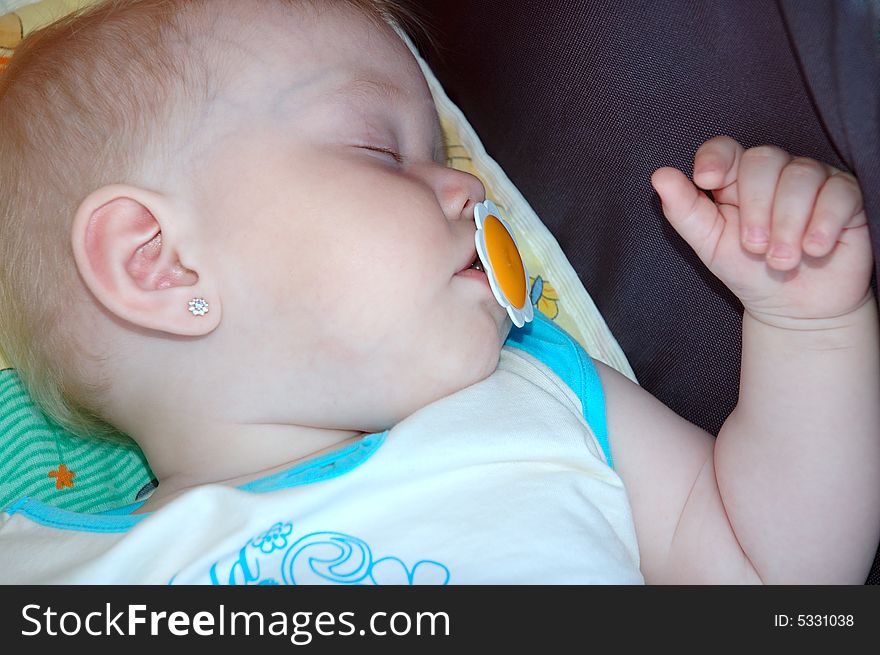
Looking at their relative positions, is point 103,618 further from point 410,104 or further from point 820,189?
point 820,189

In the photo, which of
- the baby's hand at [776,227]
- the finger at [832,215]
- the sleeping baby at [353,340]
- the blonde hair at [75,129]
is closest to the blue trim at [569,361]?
the sleeping baby at [353,340]

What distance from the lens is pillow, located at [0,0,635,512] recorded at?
1.34 m


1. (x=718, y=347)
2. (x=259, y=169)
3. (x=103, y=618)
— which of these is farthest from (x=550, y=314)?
(x=103, y=618)

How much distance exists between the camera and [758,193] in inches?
38.6

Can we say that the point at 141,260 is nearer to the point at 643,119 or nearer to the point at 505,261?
the point at 505,261

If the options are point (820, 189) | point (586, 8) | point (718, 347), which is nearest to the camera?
point (820, 189)

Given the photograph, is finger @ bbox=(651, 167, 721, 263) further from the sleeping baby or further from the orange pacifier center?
the orange pacifier center

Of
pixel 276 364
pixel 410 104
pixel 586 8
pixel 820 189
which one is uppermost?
pixel 586 8

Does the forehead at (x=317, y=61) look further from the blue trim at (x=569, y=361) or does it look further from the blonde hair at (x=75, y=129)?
the blue trim at (x=569, y=361)

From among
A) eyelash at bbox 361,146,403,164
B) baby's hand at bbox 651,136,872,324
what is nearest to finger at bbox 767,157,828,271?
baby's hand at bbox 651,136,872,324

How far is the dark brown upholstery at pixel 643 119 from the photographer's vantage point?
1.03 m

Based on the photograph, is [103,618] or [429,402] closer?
[103,618]

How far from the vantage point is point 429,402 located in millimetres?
1126

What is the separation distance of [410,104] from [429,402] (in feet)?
1.21
